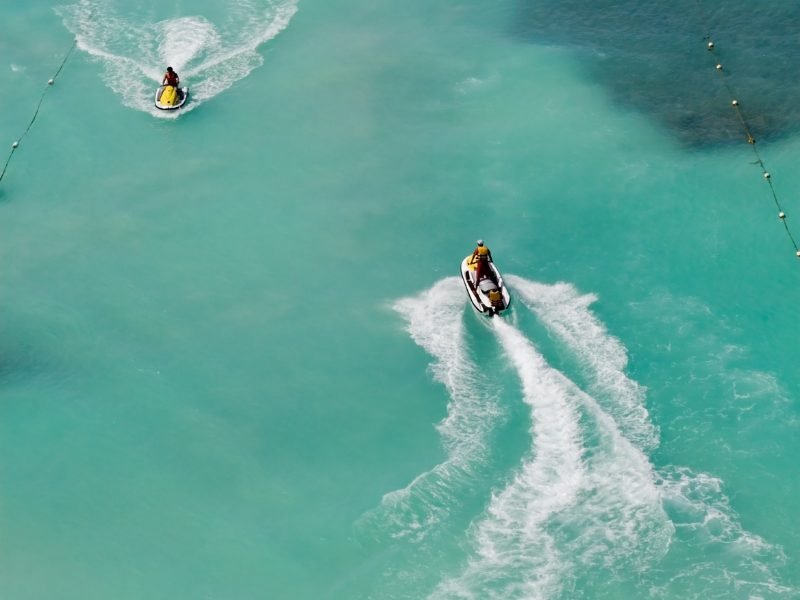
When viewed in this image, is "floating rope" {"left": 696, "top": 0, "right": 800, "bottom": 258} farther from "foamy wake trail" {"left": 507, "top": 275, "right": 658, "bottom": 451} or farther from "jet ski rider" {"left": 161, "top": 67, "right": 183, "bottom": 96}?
"jet ski rider" {"left": 161, "top": 67, "right": 183, "bottom": 96}

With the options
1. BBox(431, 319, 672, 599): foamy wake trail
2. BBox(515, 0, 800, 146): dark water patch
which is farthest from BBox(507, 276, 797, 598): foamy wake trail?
A: BBox(515, 0, 800, 146): dark water patch

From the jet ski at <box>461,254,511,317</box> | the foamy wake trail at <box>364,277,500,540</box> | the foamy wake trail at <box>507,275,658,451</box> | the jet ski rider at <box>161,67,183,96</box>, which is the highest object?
the foamy wake trail at <box>507,275,658,451</box>

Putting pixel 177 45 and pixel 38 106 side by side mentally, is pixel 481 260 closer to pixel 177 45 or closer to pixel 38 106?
pixel 177 45

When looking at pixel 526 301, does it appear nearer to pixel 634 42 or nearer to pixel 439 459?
pixel 439 459

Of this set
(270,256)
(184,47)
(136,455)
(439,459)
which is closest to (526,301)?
(439,459)

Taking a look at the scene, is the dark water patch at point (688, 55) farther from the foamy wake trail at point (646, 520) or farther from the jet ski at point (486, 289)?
the foamy wake trail at point (646, 520)

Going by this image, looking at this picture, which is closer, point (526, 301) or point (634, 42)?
point (526, 301)
